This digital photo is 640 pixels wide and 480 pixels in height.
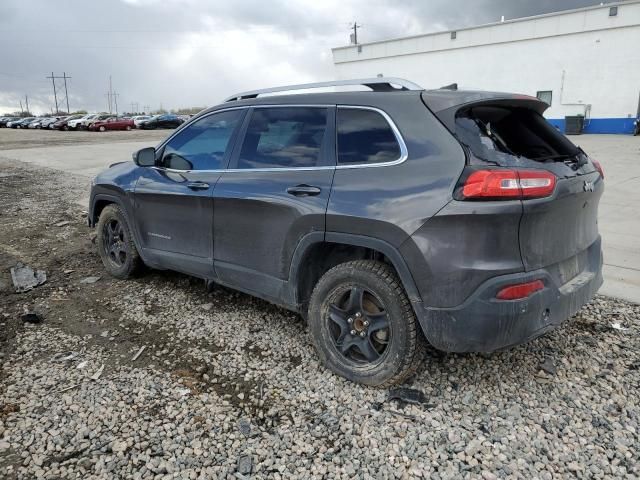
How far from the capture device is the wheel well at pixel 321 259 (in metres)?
3.10

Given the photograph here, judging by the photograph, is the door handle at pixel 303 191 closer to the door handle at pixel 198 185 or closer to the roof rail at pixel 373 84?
the roof rail at pixel 373 84

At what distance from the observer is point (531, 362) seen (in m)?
3.34

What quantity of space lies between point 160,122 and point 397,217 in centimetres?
4785

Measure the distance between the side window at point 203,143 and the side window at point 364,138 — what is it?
1035 millimetres

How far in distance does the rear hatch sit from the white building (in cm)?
2857

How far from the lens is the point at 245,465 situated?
244 cm

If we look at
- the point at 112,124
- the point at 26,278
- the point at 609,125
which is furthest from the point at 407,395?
the point at 112,124

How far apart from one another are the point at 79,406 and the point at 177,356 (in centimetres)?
74

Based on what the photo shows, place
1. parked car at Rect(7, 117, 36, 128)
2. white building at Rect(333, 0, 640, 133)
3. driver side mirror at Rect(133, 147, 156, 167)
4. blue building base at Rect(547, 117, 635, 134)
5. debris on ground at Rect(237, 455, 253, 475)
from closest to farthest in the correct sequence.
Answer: debris on ground at Rect(237, 455, 253, 475) → driver side mirror at Rect(133, 147, 156, 167) → white building at Rect(333, 0, 640, 133) → blue building base at Rect(547, 117, 635, 134) → parked car at Rect(7, 117, 36, 128)

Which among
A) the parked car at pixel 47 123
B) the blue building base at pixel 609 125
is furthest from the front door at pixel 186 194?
the parked car at pixel 47 123

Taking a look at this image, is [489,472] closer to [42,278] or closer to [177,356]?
[177,356]

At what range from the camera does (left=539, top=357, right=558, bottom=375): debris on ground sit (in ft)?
10.6

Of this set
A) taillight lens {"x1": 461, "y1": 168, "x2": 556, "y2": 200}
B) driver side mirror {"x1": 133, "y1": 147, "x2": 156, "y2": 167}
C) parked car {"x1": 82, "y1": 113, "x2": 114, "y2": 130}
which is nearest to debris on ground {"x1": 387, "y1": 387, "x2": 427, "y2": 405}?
taillight lens {"x1": 461, "y1": 168, "x2": 556, "y2": 200}

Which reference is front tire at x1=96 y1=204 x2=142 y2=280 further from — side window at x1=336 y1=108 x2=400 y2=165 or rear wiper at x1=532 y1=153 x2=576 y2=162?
Answer: rear wiper at x1=532 y1=153 x2=576 y2=162
